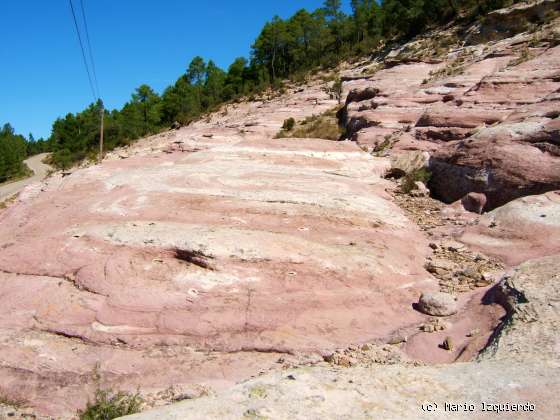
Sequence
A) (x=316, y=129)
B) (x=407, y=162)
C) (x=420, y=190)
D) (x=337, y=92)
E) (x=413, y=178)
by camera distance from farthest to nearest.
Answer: (x=337, y=92)
(x=316, y=129)
(x=407, y=162)
(x=413, y=178)
(x=420, y=190)

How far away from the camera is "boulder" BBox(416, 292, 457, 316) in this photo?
5.45 m

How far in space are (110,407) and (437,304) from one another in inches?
145

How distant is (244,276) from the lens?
5648 mm

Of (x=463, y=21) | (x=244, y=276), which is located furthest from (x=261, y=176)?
(x=463, y=21)

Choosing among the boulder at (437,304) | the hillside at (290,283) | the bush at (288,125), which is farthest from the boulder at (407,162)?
the bush at (288,125)

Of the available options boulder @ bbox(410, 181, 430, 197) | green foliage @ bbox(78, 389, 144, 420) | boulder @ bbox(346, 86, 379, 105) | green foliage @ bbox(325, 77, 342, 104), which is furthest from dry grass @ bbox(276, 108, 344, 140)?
green foliage @ bbox(78, 389, 144, 420)

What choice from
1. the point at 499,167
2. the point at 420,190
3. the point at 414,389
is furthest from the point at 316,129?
the point at 414,389

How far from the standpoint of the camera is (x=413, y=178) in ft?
32.5

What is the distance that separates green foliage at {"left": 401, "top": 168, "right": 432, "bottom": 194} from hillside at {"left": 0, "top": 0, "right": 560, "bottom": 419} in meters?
0.05

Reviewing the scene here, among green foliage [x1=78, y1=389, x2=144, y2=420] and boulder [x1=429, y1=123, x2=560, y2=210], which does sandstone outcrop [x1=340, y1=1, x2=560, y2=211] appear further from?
green foliage [x1=78, y1=389, x2=144, y2=420]

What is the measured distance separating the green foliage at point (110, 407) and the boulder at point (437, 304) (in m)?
3.33

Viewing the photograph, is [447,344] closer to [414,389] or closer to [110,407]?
[414,389]

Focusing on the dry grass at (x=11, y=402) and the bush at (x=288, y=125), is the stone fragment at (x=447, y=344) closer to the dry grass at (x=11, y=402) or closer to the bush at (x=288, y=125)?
the dry grass at (x=11, y=402)

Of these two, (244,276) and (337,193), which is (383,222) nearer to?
(337,193)
